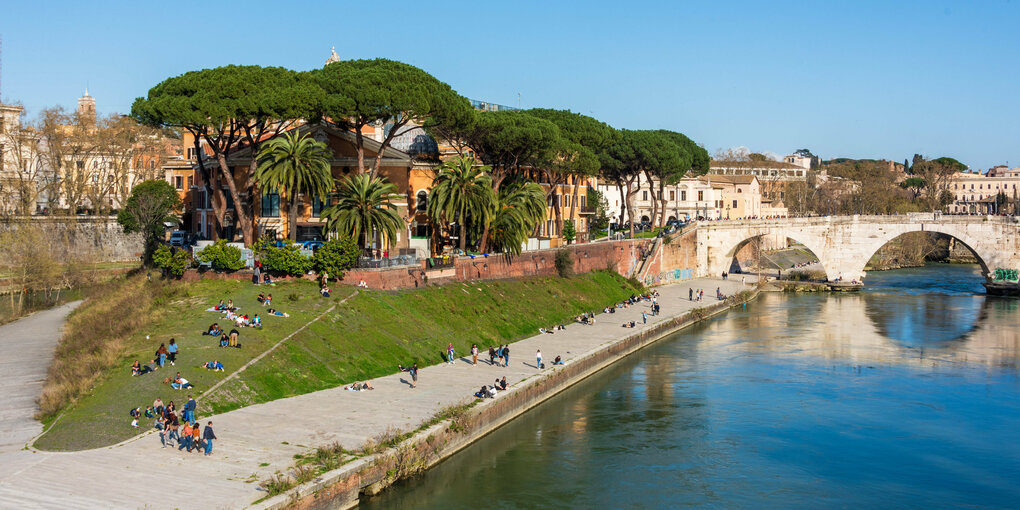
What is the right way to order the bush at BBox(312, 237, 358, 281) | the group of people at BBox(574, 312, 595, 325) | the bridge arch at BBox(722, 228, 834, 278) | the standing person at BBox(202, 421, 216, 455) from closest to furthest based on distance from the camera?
the standing person at BBox(202, 421, 216, 455), the bush at BBox(312, 237, 358, 281), the group of people at BBox(574, 312, 595, 325), the bridge arch at BBox(722, 228, 834, 278)

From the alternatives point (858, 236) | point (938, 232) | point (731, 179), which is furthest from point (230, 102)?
point (731, 179)

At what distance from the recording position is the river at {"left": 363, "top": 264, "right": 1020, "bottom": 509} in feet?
109

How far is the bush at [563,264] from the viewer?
7575 centimetres

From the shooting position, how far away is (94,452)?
30.2 metres

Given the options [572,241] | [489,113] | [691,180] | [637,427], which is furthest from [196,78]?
[691,180]

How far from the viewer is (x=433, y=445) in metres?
34.3

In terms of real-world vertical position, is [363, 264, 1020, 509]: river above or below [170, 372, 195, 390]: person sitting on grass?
below

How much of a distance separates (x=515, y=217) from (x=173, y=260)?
946 inches

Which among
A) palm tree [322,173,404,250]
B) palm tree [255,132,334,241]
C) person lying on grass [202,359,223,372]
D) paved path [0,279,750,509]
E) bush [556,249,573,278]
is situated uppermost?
palm tree [255,132,334,241]

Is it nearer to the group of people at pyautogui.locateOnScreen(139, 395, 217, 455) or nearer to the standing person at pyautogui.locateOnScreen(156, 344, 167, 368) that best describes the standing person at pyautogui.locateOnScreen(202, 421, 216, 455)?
the group of people at pyautogui.locateOnScreen(139, 395, 217, 455)

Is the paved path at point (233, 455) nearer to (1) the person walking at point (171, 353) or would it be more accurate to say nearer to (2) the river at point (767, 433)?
(2) the river at point (767, 433)

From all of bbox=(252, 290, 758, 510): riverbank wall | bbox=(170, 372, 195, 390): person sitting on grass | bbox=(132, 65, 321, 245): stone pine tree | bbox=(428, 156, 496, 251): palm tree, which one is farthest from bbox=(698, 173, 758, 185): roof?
bbox=(170, 372, 195, 390): person sitting on grass

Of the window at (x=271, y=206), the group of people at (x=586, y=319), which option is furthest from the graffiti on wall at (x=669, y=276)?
the window at (x=271, y=206)

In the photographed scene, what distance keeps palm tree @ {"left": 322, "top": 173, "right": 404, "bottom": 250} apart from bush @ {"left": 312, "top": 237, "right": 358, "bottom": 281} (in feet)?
7.49
